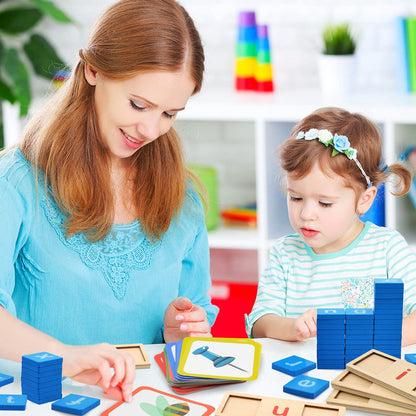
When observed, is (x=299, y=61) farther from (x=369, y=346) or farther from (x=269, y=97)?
(x=369, y=346)

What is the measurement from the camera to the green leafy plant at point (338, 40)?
2.90 meters

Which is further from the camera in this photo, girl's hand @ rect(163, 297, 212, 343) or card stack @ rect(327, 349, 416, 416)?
girl's hand @ rect(163, 297, 212, 343)

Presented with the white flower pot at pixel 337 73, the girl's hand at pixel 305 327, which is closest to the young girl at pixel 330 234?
the girl's hand at pixel 305 327

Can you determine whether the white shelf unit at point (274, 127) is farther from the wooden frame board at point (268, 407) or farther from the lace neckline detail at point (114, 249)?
the wooden frame board at point (268, 407)

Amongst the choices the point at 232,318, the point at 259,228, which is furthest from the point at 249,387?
the point at 259,228

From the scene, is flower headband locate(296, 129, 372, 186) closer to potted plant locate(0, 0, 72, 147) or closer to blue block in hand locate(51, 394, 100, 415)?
blue block in hand locate(51, 394, 100, 415)

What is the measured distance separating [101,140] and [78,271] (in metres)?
0.29

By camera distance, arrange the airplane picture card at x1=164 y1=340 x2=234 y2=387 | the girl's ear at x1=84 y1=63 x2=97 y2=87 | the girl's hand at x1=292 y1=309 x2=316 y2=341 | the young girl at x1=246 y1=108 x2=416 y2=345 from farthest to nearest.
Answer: the young girl at x1=246 y1=108 x2=416 y2=345 < the girl's ear at x1=84 y1=63 x2=97 y2=87 < the girl's hand at x1=292 y1=309 x2=316 y2=341 < the airplane picture card at x1=164 y1=340 x2=234 y2=387

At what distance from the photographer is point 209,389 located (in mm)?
1267

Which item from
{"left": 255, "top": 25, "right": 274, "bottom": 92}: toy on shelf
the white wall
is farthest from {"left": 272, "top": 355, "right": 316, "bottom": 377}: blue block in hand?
the white wall

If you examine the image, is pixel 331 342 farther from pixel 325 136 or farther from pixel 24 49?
pixel 24 49

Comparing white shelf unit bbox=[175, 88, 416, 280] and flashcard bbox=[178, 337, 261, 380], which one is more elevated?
white shelf unit bbox=[175, 88, 416, 280]

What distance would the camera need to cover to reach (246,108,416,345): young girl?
5.37 feet

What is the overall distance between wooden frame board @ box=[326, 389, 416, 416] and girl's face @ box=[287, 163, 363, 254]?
490 millimetres
